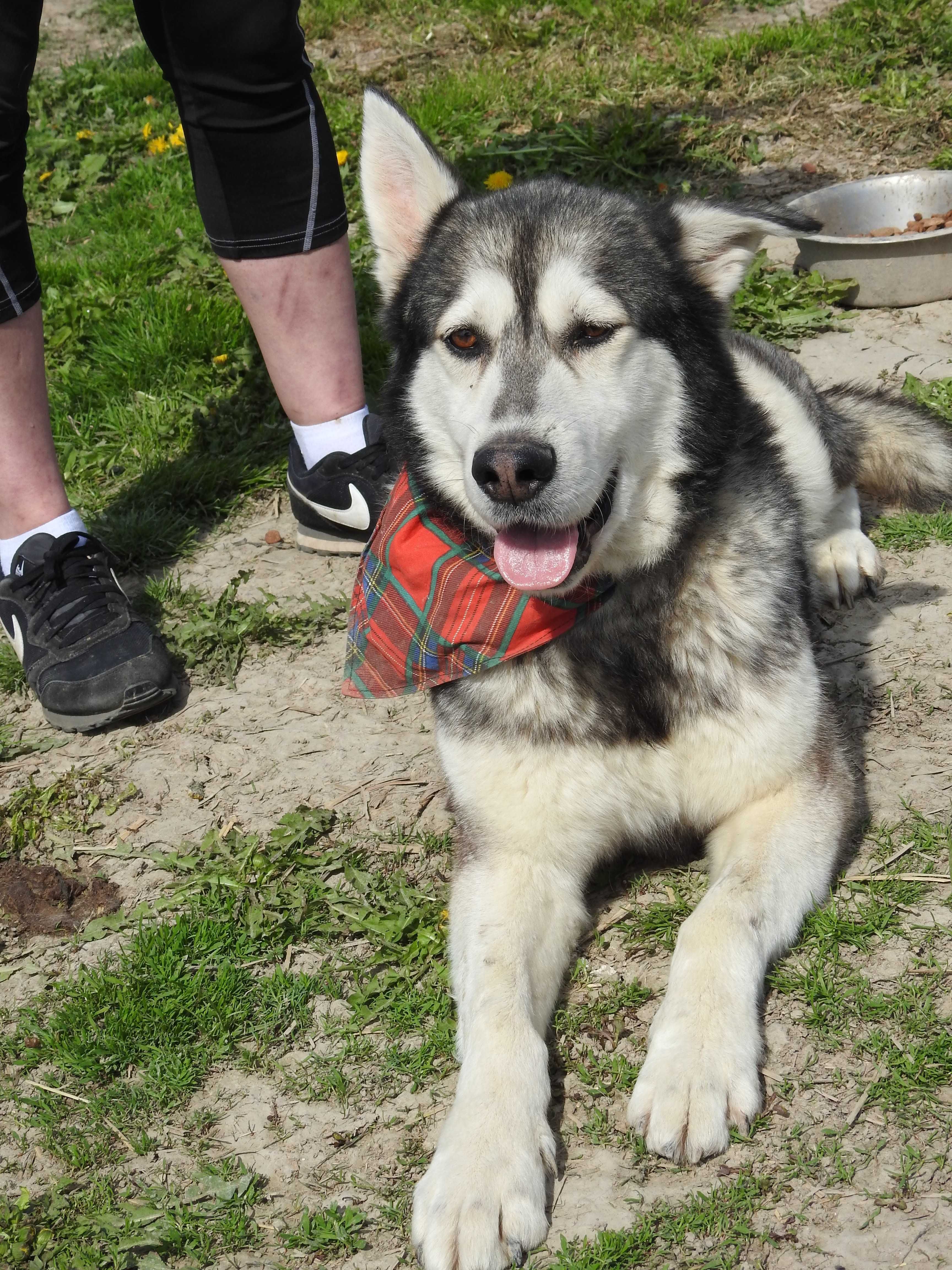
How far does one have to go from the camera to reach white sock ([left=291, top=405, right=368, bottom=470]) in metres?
4.12

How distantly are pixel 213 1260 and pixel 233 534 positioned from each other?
9.41 feet

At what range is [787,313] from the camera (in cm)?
493

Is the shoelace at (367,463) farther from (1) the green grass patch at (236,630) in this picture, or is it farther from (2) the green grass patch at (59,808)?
(2) the green grass patch at (59,808)

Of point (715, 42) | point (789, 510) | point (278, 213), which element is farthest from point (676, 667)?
point (715, 42)

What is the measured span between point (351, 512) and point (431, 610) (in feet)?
4.37

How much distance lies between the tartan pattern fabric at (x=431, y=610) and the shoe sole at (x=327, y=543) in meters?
1.09

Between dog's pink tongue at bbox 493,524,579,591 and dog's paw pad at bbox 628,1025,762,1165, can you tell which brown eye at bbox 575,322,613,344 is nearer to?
dog's pink tongue at bbox 493,524,579,591

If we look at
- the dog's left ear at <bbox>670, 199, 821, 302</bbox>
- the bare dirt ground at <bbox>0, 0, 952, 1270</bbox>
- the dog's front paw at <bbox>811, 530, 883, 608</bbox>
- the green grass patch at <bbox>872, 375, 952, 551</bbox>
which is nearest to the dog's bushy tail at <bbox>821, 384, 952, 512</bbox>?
the green grass patch at <bbox>872, 375, 952, 551</bbox>

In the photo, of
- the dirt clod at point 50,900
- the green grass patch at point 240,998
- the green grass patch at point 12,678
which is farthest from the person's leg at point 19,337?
the green grass patch at point 240,998

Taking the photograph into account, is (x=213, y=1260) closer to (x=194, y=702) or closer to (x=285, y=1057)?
(x=285, y=1057)

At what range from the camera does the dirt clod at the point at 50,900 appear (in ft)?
9.80

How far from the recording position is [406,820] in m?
3.12

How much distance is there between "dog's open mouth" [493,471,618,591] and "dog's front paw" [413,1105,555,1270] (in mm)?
1050

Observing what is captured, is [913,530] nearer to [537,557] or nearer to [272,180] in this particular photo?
[537,557]
